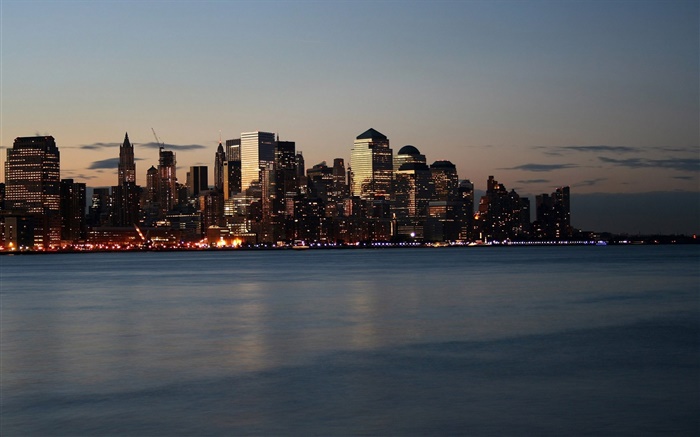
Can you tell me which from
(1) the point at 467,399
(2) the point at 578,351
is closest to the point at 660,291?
(2) the point at 578,351

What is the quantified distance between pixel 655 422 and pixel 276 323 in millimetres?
26444

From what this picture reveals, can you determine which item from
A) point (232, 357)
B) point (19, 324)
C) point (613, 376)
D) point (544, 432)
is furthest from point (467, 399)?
point (19, 324)

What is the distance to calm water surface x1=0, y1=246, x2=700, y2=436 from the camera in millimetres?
20703

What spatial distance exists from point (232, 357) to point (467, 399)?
1102 cm

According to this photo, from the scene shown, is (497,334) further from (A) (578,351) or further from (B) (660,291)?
(B) (660,291)

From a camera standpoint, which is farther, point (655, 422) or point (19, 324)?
point (19, 324)

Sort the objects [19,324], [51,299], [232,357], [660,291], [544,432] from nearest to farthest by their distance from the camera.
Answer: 1. [544,432]
2. [232,357]
3. [19,324]
4. [51,299]
5. [660,291]

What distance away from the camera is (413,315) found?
48.3 meters

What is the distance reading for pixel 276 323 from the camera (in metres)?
44.7

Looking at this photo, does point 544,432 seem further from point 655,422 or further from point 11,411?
point 11,411

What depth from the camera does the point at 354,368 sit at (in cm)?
2903

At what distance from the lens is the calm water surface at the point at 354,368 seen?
20.7m

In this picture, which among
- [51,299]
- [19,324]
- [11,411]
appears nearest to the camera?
[11,411]

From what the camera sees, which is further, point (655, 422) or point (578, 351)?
point (578, 351)
